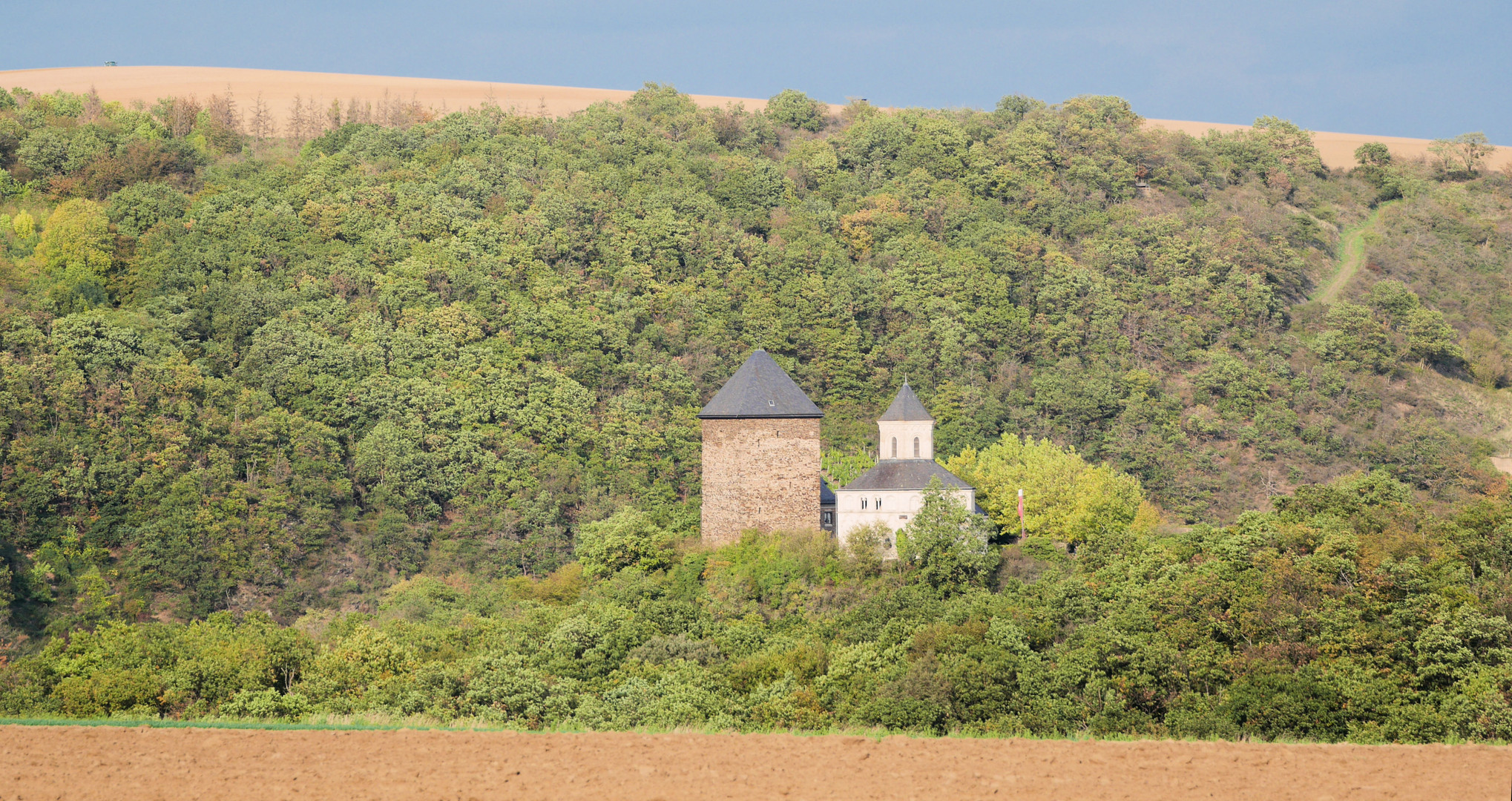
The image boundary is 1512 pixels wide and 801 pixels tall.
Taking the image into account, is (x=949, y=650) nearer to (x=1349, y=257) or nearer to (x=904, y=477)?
(x=904, y=477)

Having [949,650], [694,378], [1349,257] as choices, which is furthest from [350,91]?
[949,650]

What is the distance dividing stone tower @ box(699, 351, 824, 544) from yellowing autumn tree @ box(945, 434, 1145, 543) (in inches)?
388

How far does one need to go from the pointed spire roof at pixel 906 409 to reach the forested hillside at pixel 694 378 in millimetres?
5694

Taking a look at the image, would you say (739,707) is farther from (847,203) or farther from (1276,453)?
(847,203)

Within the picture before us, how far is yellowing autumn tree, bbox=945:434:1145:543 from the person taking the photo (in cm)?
4997

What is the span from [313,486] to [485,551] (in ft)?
23.6

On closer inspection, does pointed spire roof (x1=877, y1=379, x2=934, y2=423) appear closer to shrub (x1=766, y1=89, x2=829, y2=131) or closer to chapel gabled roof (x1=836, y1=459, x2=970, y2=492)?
chapel gabled roof (x1=836, y1=459, x2=970, y2=492)

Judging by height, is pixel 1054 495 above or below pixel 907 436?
below

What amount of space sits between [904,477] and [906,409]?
3312mm

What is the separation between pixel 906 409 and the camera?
154 ft

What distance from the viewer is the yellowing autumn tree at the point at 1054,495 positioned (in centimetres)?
4997

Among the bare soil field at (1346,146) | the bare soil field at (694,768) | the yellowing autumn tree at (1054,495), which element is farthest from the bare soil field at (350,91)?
the bare soil field at (694,768)

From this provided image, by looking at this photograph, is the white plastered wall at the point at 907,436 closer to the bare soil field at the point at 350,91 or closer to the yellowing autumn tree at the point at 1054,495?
the yellowing autumn tree at the point at 1054,495

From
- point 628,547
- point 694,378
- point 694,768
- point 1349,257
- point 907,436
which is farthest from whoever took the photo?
point 1349,257
